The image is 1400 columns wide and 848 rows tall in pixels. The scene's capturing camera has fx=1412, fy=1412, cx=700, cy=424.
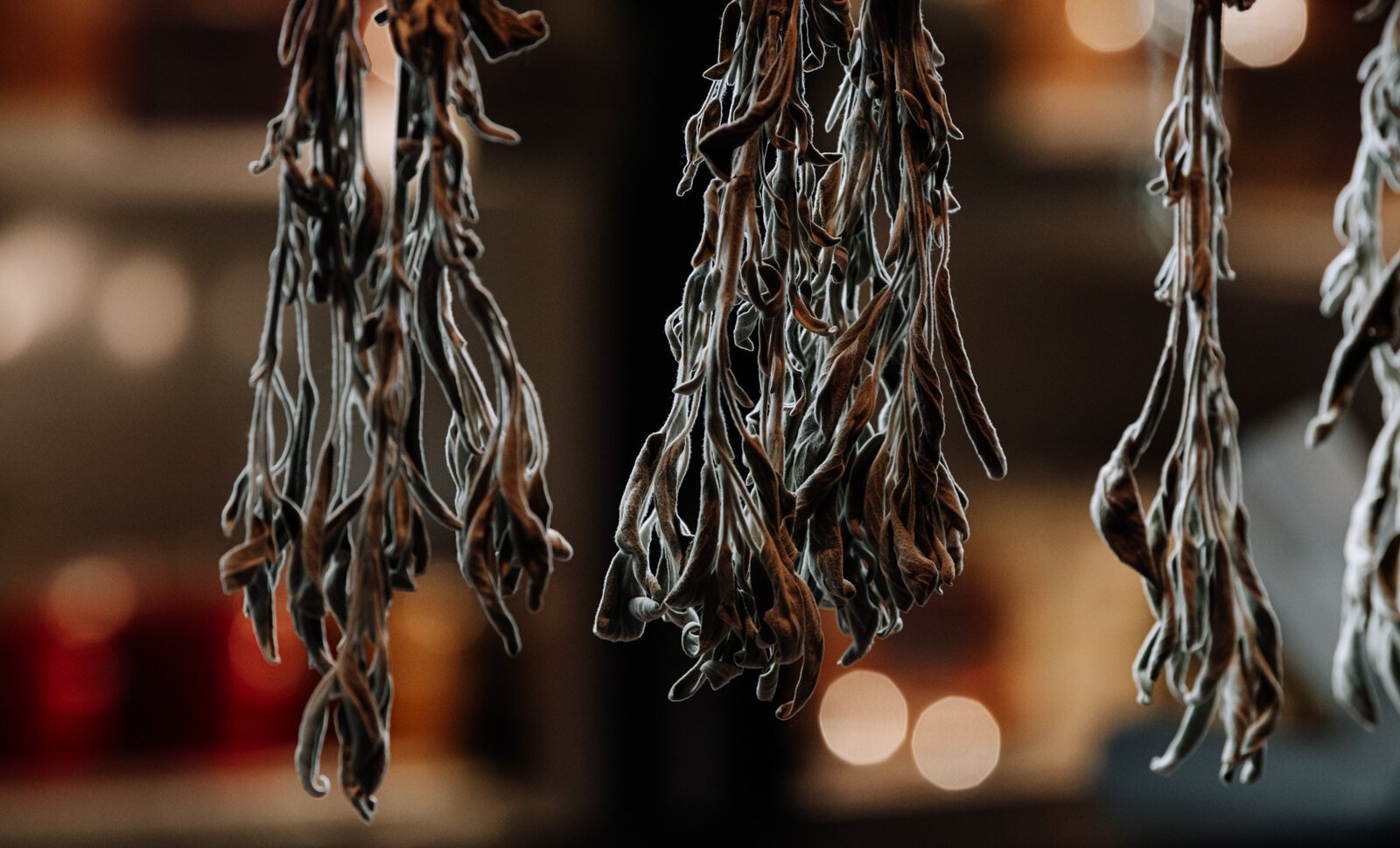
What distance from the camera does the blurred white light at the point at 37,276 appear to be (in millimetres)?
1303

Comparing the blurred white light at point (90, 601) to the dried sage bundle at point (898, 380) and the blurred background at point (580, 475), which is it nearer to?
the blurred background at point (580, 475)

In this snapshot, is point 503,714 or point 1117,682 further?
point 1117,682

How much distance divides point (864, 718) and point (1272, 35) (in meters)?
0.84

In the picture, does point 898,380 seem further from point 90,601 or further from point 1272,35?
point 1272,35

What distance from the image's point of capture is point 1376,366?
0.29 m

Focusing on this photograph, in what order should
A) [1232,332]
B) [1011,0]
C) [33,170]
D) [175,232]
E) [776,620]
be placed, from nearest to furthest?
[776,620] < [33,170] < [175,232] < [1011,0] < [1232,332]

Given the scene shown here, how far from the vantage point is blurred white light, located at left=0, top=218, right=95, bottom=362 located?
1.30 meters

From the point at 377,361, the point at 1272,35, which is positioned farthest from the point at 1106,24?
the point at 377,361

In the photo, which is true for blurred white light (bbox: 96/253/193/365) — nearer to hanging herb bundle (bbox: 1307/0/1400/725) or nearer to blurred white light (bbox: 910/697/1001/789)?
blurred white light (bbox: 910/697/1001/789)

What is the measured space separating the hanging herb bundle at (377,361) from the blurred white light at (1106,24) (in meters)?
1.39

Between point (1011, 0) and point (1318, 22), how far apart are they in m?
0.35

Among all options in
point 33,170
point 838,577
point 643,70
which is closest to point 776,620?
point 838,577

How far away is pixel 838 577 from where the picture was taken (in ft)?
0.72

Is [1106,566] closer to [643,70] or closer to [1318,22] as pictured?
[1318,22]
